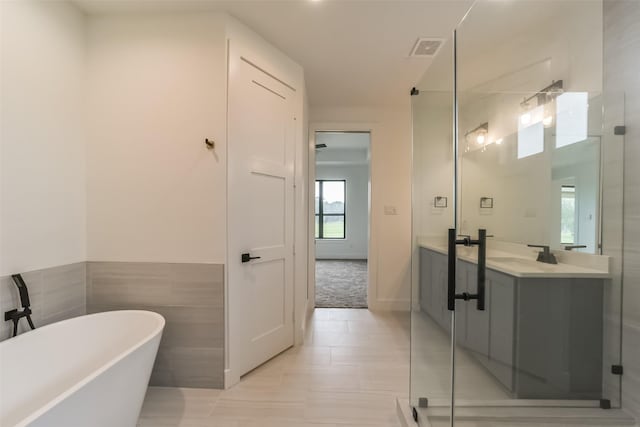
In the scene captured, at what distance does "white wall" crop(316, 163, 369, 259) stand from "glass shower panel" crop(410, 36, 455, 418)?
4.84 m

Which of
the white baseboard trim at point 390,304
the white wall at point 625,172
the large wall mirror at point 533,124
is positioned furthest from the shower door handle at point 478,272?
the white baseboard trim at point 390,304

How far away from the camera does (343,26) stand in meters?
2.07

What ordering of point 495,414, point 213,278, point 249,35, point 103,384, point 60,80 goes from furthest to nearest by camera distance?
point 249,35, point 213,278, point 60,80, point 495,414, point 103,384

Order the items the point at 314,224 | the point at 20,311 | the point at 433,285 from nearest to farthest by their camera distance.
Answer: the point at 20,311 < the point at 433,285 < the point at 314,224

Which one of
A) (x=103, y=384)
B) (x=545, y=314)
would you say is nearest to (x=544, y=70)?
(x=545, y=314)

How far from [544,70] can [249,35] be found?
6.46 ft

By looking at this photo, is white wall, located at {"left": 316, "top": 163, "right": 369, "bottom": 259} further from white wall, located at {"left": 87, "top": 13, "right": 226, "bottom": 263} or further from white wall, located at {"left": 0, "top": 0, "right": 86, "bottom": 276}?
white wall, located at {"left": 0, "top": 0, "right": 86, "bottom": 276}

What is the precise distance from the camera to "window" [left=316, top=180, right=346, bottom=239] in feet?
25.5

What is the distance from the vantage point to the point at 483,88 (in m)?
1.81

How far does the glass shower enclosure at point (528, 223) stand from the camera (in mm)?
1437

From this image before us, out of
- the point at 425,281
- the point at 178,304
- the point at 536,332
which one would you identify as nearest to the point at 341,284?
the point at 425,281

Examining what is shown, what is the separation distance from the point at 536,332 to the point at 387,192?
2.27m

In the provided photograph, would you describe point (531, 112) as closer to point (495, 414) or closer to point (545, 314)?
point (545, 314)

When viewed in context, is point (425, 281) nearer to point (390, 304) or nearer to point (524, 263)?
point (524, 263)
